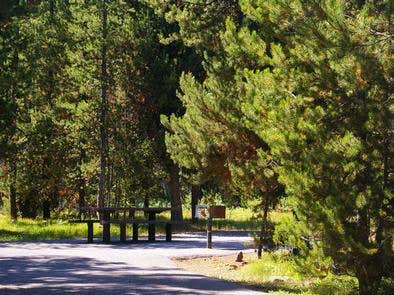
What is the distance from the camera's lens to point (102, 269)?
45.9 ft

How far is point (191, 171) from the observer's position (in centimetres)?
3103

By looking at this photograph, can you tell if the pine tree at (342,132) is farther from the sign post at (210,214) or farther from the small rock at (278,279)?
the sign post at (210,214)

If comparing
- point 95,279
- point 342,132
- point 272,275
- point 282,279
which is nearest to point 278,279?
point 282,279

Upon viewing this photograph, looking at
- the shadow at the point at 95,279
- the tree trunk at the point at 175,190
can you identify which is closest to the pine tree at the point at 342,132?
the shadow at the point at 95,279

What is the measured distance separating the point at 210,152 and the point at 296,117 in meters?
7.30

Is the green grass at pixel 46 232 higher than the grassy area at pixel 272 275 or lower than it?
higher

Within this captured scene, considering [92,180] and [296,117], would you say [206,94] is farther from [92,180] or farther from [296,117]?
[92,180]

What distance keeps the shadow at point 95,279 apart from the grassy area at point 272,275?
36.0 inches

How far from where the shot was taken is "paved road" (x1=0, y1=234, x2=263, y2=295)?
36.5 feet

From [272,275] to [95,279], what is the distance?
4.05m

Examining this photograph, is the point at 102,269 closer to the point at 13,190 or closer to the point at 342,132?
the point at 342,132

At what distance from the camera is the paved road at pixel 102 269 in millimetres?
11133

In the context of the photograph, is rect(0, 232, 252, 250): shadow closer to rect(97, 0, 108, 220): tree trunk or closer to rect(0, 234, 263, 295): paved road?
rect(0, 234, 263, 295): paved road

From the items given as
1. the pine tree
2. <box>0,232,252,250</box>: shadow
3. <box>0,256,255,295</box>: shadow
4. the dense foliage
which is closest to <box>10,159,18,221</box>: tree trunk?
the dense foliage
